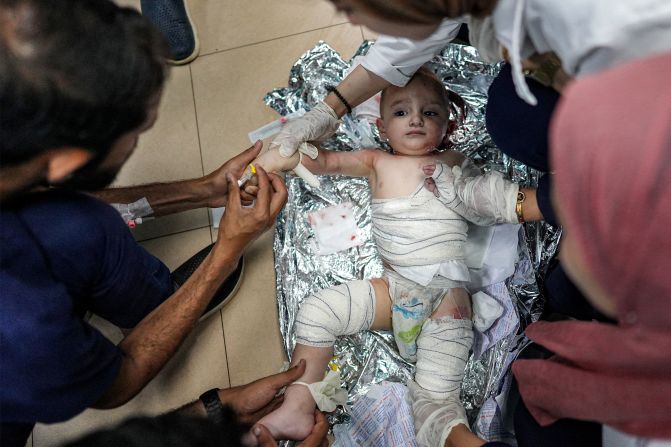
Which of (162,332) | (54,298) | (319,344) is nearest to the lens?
(54,298)

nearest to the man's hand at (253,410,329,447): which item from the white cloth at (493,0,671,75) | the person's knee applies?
the person's knee

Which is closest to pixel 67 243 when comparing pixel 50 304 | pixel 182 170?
pixel 50 304

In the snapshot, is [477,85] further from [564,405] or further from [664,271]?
[664,271]

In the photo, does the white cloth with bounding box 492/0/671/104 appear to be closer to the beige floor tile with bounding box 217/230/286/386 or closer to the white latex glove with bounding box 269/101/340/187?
the white latex glove with bounding box 269/101/340/187

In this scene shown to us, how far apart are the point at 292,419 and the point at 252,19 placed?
1.59 meters

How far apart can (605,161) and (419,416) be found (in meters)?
1.09

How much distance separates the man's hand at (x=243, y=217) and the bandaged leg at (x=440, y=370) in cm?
57

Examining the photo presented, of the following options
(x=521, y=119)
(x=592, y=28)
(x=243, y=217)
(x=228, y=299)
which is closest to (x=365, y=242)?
(x=228, y=299)

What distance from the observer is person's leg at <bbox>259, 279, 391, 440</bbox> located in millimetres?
1535

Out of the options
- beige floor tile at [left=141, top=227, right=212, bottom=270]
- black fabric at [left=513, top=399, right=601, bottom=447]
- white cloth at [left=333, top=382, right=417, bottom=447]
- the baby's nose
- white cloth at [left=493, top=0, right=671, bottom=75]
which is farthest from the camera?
beige floor tile at [left=141, top=227, right=212, bottom=270]

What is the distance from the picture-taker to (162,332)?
1.34 m

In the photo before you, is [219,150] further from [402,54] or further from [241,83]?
[402,54]

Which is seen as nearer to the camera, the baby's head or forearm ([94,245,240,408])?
forearm ([94,245,240,408])

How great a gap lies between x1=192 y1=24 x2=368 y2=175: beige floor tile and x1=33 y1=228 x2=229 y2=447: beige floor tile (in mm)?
641
